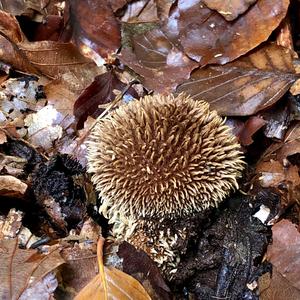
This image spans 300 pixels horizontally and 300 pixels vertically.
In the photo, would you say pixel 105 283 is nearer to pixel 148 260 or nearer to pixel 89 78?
pixel 148 260

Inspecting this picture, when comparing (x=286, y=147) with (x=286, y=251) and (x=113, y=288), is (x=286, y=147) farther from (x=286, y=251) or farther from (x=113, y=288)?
(x=113, y=288)

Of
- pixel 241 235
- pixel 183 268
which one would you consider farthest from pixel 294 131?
pixel 183 268

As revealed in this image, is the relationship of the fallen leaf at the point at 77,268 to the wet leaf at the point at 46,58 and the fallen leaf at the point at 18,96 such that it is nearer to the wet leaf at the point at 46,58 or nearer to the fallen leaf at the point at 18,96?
the fallen leaf at the point at 18,96

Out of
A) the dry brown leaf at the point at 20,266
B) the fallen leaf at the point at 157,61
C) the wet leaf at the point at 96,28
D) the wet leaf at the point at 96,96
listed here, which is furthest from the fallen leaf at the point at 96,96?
the dry brown leaf at the point at 20,266

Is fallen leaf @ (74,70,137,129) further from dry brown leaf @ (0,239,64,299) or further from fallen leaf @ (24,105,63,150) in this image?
dry brown leaf @ (0,239,64,299)

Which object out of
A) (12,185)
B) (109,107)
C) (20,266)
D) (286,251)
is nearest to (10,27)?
(109,107)

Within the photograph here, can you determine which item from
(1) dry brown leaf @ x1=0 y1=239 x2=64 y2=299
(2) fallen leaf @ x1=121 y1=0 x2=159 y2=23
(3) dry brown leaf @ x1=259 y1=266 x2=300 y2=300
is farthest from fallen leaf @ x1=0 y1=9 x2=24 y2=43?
(3) dry brown leaf @ x1=259 y1=266 x2=300 y2=300

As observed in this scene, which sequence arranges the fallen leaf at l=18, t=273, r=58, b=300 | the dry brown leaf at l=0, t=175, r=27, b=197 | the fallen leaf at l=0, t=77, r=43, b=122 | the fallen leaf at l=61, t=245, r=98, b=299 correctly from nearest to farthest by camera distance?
the fallen leaf at l=18, t=273, r=58, b=300
the fallen leaf at l=61, t=245, r=98, b=299
the dry brown leaf at l=0, t=175, r=27, b=197
the fallen leaf at l=0, t=77, r=43, b=122
